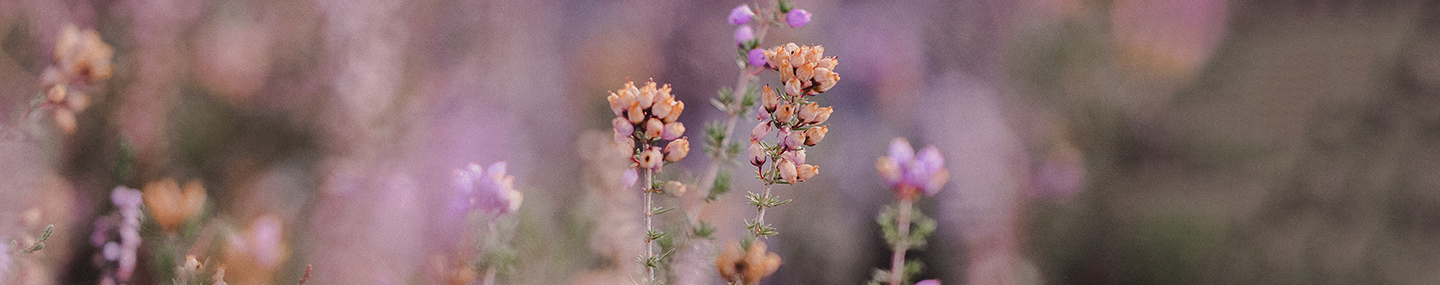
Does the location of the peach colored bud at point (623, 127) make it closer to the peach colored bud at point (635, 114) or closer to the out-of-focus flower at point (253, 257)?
the peach colored bud at point (635, 114)

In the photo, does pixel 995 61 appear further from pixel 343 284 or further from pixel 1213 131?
pixel 343 284

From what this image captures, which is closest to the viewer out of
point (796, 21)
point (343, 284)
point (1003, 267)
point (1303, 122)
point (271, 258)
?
point (796, 21)

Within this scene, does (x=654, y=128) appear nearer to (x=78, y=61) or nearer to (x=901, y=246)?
(x=901, y=246)

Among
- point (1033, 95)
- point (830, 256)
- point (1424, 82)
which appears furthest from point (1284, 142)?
point (830, 256)

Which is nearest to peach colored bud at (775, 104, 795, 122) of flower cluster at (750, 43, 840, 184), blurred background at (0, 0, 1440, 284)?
flower cluster at (750, 43, 840, 184)

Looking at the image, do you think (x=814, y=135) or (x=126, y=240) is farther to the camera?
(x=126, y=240)

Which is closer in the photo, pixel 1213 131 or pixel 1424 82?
pixel 1424 82

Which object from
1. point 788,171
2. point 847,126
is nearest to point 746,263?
point 788,171

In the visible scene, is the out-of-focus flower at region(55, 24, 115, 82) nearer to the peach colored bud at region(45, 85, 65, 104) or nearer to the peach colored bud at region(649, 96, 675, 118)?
the peach colored bud at region(45, 85, 65, 104)
